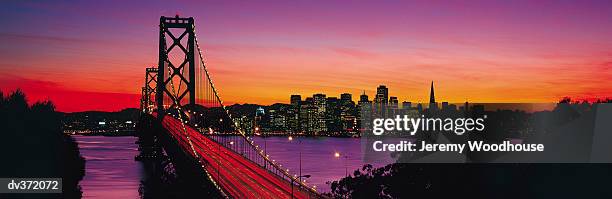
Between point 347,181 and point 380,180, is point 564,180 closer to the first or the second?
point 380,180

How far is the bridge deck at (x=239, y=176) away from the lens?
4062cm

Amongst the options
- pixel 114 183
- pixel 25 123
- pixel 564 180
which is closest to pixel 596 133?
pixel 564 180

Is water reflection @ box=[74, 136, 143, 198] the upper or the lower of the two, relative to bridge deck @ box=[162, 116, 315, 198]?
lower

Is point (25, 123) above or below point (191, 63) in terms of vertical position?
below

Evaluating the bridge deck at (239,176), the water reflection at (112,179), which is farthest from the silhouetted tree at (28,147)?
the bridge deck at (239,176)

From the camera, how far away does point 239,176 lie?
48.3 meters

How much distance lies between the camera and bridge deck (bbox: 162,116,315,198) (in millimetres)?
40625

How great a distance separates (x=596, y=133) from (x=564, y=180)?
24.1ft

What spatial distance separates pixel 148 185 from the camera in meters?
78.4

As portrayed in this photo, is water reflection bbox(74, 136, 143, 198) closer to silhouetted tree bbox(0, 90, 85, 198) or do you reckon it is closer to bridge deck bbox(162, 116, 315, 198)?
silhouetted tree bbox(0, 90, 85, 198)

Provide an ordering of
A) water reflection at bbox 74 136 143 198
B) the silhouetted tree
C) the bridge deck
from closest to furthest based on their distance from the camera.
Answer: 1. the bridge deck
2. the silhouetted tree
3. water reflection at bbox 74 136 143 198

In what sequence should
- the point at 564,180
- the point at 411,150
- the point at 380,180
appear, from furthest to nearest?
1. the point at 411,150
2. the point at 380,180
3. the point at 564,180

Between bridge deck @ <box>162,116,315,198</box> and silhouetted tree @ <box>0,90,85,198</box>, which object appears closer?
bridge deck @ <box>162,116,315,198</box>

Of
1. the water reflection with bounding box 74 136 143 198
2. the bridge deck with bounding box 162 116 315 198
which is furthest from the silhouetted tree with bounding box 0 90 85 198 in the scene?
the bridge deck with bounding box 162 116 315 198
